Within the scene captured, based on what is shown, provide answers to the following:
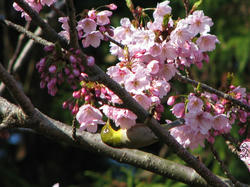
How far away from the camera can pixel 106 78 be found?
4.95 ft

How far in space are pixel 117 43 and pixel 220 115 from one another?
56cm

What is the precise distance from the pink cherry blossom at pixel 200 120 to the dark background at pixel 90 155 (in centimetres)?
215

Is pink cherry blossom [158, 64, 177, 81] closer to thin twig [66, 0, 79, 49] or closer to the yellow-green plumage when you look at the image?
the yellow-green plumage

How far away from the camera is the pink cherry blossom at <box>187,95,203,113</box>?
1805mm

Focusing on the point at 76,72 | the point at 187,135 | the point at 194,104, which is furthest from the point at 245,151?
the point at 76,72

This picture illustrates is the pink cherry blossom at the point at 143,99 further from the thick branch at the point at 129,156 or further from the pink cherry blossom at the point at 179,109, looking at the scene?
the thick branch at the point at 129,156

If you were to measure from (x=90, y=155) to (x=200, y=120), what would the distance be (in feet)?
12.2

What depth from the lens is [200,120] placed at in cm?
186

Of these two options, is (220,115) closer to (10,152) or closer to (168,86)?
(168,86)

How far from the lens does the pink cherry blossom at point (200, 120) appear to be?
1.84 meters

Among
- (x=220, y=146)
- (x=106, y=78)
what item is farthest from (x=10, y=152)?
(x=106, y=78)

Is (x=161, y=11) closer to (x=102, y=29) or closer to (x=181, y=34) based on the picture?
(x=181, y=34)

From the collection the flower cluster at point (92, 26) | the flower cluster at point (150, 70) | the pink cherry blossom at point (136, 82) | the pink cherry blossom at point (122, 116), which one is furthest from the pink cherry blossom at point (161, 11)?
the pink cherry blossom at point (122, 116)

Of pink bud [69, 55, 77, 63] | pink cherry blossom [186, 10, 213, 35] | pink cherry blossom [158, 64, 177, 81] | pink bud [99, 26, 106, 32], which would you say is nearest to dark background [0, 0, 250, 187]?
pink cherry blossom [186, 10, 213, 35]
